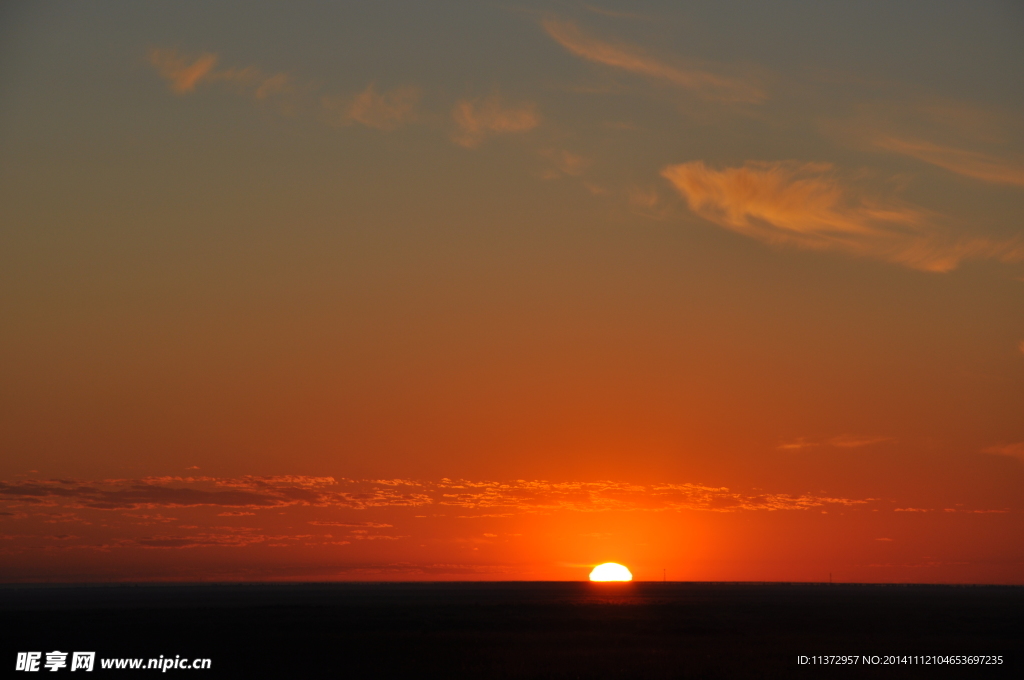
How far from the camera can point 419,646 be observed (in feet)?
228

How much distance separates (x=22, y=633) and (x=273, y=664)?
41776 mm

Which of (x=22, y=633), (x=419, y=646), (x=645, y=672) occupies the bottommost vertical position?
(x=645, y=672)

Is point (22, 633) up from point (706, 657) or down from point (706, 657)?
up

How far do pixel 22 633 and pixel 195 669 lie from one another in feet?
136

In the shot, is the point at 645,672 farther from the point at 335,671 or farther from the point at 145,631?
the point at 145,631

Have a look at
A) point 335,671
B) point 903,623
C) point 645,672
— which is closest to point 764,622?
point 903,623

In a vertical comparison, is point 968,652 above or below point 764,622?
below

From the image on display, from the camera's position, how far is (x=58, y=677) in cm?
5278

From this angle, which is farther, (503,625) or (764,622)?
(764,622)

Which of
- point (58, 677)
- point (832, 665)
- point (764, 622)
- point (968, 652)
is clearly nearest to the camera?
point (58, 677)

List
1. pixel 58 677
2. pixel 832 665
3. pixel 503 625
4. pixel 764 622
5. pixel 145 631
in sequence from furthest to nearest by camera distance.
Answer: pixel 764 622, pixel 503 625, pixel 145 631, pixel 832 665, pixel 58 677

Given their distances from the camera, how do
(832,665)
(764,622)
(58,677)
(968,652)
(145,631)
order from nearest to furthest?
(58,677), (832,665), (968,652), (145,631), (764,622)

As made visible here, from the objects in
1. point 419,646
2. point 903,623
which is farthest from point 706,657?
point 903,623

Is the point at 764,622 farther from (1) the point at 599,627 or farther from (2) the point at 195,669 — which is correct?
(2) the point at 195,669
